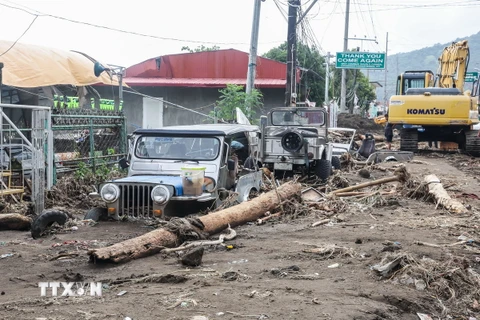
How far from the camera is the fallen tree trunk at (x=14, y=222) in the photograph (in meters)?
8.37

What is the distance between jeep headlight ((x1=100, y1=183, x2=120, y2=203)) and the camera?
28.0 feet

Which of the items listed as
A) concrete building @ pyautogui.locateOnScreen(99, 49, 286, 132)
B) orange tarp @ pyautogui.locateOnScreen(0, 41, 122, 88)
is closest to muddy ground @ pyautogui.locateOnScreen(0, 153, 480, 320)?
orange tarp @ pyautogui.locateOnScreen(0, 41, 122, 88)

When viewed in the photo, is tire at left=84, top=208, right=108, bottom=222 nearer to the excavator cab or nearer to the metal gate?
the metal gate

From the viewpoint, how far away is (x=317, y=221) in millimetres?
9016

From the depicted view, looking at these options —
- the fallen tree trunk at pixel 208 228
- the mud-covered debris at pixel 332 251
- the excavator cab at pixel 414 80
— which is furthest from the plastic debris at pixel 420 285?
the excavator cab at pixel 414 80

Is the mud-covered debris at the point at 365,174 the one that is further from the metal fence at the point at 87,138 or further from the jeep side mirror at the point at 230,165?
the metal fence at the point at 87,138

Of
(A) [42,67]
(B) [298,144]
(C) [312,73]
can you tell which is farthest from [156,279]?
(C) [312,73]

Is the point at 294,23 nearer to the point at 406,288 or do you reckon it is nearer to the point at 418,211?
the point at 418,211

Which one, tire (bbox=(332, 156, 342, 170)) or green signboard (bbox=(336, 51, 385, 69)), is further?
green signboard (bbox=(336, 51, 385, 69))

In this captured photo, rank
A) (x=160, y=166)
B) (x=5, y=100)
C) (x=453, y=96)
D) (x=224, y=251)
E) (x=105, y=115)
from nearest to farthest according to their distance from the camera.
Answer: (x=224, y=251) < (x=160, y=166) < (x=105, y=115) < (x=5, y=100) < (x=453, y=96)

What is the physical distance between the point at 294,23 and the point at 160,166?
12.1 meters

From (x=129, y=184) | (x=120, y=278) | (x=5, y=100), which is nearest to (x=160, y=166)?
(x=129, y=184)

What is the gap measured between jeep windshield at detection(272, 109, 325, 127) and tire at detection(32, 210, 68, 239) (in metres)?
7.62

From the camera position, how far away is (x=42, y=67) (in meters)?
16.2
